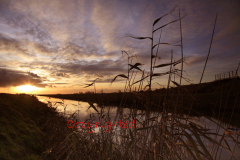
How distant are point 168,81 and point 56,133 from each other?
6.14 metres

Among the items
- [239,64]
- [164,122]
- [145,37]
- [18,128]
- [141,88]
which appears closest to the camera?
[164,122]

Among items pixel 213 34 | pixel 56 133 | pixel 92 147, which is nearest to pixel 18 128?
pixel 56 133

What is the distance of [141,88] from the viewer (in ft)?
8.48

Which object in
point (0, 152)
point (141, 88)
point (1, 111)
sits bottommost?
point (0, 152)

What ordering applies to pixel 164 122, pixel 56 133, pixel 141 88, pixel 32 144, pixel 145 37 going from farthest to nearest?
pixel 56 133
pixel 32 144
pixel 141 88
pixel 145 37
pixel 164 122

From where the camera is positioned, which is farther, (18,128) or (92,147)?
(18,128)

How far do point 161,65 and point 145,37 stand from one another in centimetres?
46

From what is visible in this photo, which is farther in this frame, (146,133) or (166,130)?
(146,133)

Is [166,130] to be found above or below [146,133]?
above

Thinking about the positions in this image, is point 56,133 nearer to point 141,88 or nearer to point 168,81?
point 141,88

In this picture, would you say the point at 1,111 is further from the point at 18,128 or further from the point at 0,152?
the point at 0,152

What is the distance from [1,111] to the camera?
5445mm

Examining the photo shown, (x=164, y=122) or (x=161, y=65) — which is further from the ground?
(x=161, y=65)

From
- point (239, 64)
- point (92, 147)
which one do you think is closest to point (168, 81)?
point (239, 64)
